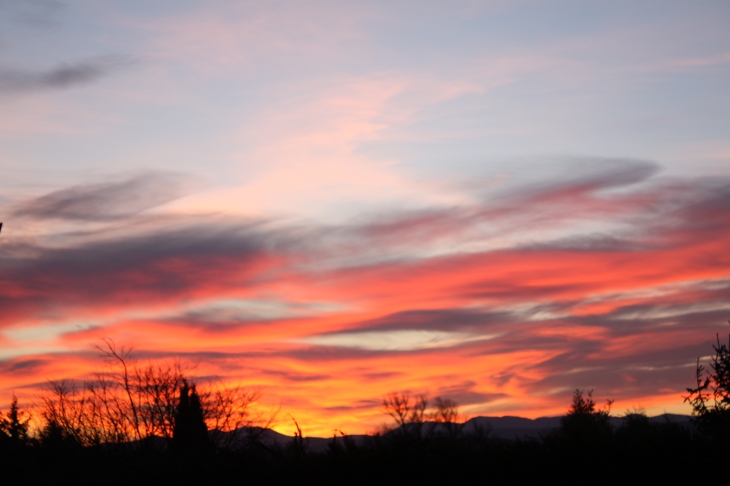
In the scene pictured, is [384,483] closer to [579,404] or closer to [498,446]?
[498,446]

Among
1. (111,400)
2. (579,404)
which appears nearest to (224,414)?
(111,400)

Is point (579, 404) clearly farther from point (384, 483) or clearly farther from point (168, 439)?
point (384, 483)

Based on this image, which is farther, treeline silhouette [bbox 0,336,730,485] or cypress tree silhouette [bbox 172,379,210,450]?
cypress tree silhouette [bbox 172,379,210,450]

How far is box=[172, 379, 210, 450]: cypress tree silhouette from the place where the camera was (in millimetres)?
29095

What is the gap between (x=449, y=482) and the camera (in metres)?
13.0

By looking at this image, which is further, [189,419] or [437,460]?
[189,419]

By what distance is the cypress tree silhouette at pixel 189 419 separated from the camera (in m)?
29.1

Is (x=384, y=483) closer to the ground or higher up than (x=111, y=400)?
closer to the ground

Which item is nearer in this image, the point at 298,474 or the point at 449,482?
the point at 449,482

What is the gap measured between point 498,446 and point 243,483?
587cm

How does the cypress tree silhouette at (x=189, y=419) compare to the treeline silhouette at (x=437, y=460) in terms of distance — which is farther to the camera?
the cypress tree silhouette at (x=189, y=419)

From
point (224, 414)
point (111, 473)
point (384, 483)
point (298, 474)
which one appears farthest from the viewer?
point (224, 414)

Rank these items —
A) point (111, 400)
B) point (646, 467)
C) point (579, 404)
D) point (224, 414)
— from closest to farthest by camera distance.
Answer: point (646, 467) < point (111, 400) < point (224, 414) < point (579, 404)

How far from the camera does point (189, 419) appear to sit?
103 feet
